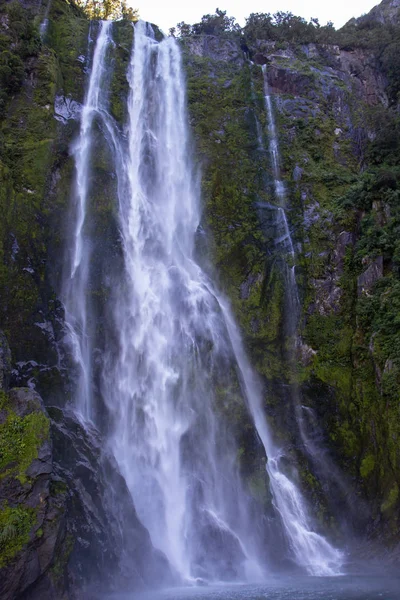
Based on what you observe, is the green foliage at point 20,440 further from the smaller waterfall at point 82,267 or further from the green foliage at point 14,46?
the green foliage at point 14,46

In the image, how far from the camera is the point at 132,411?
14.6 metres

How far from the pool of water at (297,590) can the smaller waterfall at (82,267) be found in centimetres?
526

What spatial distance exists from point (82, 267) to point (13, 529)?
9.34 metres

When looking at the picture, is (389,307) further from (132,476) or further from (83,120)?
(83,120)

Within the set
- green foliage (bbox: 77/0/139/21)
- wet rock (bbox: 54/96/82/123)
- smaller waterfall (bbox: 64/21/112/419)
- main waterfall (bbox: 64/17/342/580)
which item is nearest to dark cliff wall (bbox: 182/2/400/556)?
main waterfall (bbox: 64/17/342/580)

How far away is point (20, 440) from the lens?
988 cm

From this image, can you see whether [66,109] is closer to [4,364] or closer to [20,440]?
[4,364]

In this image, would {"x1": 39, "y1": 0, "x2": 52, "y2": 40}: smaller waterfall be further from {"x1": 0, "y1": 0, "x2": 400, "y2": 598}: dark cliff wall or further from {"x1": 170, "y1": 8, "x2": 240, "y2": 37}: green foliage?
{"x1": 170, "y1": 8, "x2": 240, "y2": 37}: green foliage

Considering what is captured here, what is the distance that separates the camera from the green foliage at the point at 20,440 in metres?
9.49

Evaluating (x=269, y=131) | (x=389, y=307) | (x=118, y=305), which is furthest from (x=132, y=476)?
(x=269, y=131)

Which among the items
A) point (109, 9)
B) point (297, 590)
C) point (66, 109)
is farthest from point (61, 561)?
point (109, 9)

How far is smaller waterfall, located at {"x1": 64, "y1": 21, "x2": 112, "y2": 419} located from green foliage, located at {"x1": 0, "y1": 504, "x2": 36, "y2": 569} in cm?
470

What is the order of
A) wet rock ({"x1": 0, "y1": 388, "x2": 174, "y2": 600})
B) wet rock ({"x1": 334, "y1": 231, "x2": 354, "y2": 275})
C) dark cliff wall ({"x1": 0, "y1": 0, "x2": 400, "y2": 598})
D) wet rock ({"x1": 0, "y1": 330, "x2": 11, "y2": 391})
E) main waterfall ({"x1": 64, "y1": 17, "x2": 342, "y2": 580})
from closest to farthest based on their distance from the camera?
wet rock ({"x1": 0, "y1": 388, "x2": 174, "y2": 600}) < wet rock ({"x1": 0, "y1": 330, "x2": 11, "y2": 391}) < dark cliff wall ({"x1": 0, "y1": 0, "x2": 400, "y2": 598}) < main waterfall ({"x1": 64, "y1": 17, "x2": 342, "y2": 580}) < wet rock ({"x1": 334, "y1": 231, "x2": 354, "y2": 275})

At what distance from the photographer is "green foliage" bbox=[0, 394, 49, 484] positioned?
9492 millimetres
